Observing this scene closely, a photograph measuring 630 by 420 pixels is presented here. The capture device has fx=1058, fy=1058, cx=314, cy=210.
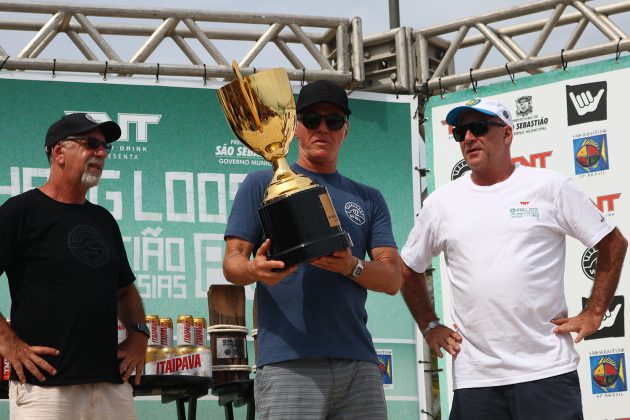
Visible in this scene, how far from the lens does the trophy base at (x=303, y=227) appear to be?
9.64 feet

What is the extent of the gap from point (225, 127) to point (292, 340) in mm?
4110

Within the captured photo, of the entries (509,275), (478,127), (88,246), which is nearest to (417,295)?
(509,275)

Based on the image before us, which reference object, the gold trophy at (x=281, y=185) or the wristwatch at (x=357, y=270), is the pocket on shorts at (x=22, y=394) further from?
Result: the wristwatch at (x=357, y=270)

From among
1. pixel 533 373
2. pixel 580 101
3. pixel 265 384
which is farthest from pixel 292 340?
pixel 580 101

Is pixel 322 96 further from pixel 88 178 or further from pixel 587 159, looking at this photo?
pixel 587 159

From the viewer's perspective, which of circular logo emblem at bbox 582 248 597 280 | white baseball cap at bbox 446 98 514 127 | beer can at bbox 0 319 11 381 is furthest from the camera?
circular logo emblem at bbox 582 248 597 280

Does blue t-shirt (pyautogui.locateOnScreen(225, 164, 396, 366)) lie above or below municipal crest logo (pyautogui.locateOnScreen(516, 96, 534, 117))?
below

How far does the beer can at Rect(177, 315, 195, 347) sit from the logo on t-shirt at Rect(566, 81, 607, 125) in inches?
109

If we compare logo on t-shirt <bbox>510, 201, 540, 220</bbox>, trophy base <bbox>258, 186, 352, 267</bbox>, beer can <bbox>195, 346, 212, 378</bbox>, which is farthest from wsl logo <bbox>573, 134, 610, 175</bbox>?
trophy base <bbox>258, 186, 352, 267</bbox>

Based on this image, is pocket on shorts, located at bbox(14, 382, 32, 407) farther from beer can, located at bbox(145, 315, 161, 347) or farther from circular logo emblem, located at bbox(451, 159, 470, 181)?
circular logo emblem, located at bbox(451, 159, 470, 181)

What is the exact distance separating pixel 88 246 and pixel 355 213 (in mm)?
1010

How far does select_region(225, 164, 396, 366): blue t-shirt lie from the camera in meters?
3.12

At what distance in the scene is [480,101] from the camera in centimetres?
387

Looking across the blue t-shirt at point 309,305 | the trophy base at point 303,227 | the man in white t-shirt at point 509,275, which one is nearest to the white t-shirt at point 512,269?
the man in white t-shirt at point 509,275
